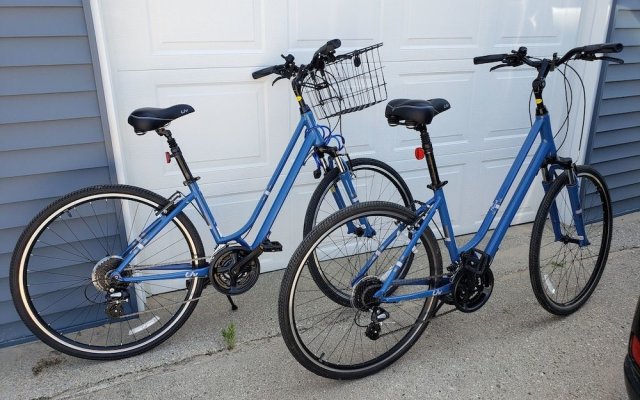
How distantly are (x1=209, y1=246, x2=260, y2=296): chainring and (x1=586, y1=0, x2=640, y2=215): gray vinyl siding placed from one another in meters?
2.60

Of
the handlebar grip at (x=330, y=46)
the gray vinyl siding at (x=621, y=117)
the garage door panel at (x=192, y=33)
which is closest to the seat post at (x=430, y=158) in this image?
the handlebar grip at (x=330, y=46)

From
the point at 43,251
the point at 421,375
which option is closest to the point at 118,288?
the point at 43,251

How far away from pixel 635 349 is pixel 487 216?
0.82 metres

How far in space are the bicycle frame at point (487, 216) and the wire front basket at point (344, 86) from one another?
64cm

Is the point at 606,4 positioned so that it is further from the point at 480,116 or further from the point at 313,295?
the point at 313,295

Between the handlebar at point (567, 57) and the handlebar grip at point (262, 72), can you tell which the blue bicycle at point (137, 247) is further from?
the handlebar at point (567, 57)

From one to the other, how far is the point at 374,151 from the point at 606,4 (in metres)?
1.80

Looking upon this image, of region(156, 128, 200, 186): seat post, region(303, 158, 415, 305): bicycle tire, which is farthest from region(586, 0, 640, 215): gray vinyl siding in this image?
region(156, 128, 200, 186): seat post

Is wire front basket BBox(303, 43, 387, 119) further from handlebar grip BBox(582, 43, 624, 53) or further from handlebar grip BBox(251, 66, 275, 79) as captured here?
handlebar grip BBox(582, 43, 624, 53)

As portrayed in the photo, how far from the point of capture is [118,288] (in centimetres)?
209

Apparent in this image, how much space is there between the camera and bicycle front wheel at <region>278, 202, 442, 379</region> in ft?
6.05

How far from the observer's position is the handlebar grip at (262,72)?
2.31 metres

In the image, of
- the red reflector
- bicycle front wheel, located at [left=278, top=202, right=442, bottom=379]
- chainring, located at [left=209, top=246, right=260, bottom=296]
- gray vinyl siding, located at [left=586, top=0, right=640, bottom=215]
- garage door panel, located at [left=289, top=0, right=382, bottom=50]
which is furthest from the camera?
gray vinyl siding, located at [left=586, top=0, right=640, bottom=215]

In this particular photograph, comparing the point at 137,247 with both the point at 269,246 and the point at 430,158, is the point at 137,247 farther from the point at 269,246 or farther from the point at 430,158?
the point at 430,158
